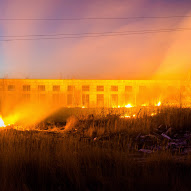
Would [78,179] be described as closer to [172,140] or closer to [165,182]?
[165,182]

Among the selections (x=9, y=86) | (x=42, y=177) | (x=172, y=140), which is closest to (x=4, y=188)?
(x=42, y=177)

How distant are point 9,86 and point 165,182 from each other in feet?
118

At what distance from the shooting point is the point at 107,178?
12.1 feet

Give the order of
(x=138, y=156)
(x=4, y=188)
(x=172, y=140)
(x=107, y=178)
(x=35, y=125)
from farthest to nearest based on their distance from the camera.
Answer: (x=35, y=125), (x=172, y=140), (x=138, y=156), (x=107, y=178), (x=4, y=188)

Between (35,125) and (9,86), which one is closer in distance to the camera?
(35,125)

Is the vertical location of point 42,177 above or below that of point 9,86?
below

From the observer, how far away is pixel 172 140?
21.0 feet

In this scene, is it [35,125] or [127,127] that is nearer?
[127,127]

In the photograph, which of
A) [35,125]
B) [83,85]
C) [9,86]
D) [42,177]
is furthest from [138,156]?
[9,86]

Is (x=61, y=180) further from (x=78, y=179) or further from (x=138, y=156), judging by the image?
(x=138, y=156)

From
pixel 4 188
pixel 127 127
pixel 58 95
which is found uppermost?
pixel 58 95

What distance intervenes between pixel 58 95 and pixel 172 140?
3026 cm

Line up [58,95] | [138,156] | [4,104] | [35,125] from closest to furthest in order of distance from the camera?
[138,156] < [35,125] < [4,104] < [58,95]

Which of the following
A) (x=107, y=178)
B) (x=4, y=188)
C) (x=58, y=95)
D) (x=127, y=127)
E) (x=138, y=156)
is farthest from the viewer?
(x=58, y=95)
